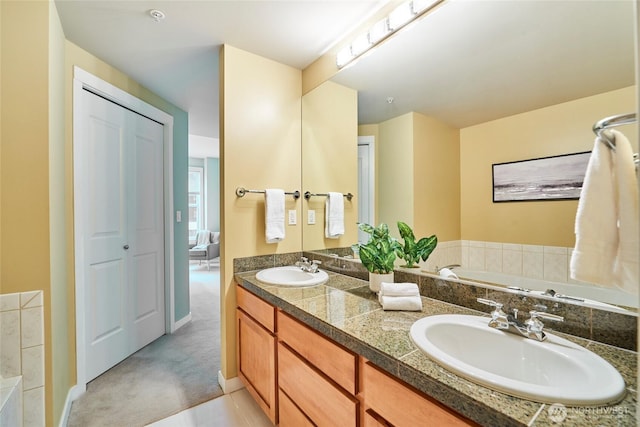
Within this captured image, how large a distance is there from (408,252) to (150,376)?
2.06m

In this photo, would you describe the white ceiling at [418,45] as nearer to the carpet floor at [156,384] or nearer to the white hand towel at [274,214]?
the white hand towel at [274,214]

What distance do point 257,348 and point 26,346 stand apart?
1052 millimetres

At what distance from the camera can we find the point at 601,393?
58 centimetres

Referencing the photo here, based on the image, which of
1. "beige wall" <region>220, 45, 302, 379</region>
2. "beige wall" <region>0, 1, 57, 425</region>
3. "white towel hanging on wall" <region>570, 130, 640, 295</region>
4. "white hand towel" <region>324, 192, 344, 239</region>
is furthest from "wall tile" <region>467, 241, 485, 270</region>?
"beige wall" <region>0, 1, 57, 425</region>

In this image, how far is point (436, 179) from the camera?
1345 mm

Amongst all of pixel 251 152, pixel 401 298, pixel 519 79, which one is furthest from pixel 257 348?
pixel 519 79

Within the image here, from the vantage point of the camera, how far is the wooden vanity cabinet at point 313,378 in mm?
942

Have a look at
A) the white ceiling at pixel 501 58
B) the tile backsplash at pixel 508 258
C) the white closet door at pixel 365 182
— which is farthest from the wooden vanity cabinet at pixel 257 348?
the white ceiling at pixel 501 58

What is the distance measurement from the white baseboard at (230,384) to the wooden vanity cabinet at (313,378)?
0.61 m

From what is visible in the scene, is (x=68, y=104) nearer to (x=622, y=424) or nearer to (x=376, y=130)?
(x=376, y=130)

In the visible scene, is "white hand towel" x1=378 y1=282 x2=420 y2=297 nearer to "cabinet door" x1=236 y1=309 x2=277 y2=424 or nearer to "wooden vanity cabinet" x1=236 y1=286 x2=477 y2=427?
"wooden vanity cabinet" x1=236 y1=286 x2=477 y2=427

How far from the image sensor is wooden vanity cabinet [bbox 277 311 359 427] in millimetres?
942

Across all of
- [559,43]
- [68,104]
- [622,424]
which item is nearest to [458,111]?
[559,43]

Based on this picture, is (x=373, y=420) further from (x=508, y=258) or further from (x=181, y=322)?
(x=181, y=322)
